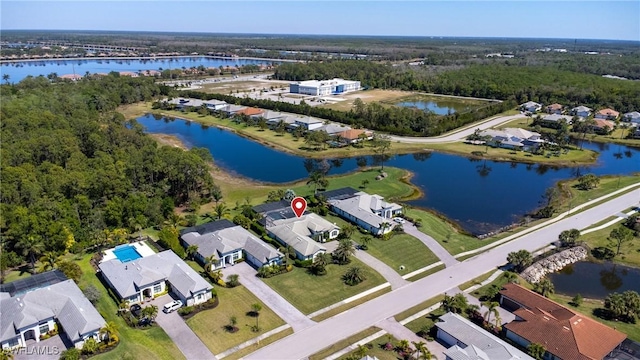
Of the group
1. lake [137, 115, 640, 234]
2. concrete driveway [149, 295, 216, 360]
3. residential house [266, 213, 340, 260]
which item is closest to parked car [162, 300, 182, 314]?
concrete driveway [149, 295, 216, 360]

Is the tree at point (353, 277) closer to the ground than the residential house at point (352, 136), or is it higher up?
closer to the ground

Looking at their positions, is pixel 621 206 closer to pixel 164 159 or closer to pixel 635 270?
pixel 635 270

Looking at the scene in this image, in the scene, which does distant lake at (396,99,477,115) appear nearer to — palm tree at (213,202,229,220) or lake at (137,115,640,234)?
lake at (137,115,640,234)

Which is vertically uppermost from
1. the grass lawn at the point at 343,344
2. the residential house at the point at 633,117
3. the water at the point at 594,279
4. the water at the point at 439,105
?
the residential house at the point at 633,117

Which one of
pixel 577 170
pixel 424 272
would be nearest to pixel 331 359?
pixel 424 272

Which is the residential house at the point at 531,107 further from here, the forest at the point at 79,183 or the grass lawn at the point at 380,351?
the grass lawn at the point at 380,351

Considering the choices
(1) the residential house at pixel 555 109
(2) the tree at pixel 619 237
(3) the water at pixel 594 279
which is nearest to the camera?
(3) the water at pixel 594 279

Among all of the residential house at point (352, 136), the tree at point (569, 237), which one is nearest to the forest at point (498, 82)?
the residential house at point (352, 136)
